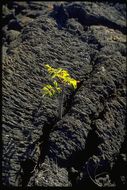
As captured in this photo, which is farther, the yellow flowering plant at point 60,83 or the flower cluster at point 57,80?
the flower cluster at point 57,80

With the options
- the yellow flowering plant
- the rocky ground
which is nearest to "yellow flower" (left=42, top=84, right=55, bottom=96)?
the yellow flowering plant

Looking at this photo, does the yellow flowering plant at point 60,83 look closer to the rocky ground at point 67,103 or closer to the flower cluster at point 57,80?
the flower cluster at point 57,80

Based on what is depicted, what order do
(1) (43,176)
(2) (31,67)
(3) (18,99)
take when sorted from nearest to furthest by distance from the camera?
1. (1) (43,176)
2. (3) (18,99)
3. (2) (31,67)

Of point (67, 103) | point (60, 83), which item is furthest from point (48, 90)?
point (67, 103)

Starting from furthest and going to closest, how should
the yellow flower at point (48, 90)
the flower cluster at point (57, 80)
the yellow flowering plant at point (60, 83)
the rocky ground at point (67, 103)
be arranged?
the yellow flower at point (48, 90)
the flower cluster at point (57, 80)
the yellow flowering plant at point (60, 83)
the rocky ground at point (67, 103)

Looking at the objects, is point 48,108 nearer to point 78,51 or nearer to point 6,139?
point 6,139

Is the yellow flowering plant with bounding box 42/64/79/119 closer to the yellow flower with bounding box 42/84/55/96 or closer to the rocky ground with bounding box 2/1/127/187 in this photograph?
the yellow flower with bounding box 42/84/55/96

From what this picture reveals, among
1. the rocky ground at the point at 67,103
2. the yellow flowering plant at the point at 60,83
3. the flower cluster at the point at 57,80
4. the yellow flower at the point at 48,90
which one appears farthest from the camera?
the yellow flower at the point at 48,90

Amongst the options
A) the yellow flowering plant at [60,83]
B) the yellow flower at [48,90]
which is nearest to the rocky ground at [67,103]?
the yellow flower at [48,90]

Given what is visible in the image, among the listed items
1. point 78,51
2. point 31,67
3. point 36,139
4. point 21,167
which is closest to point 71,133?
point 36,139
